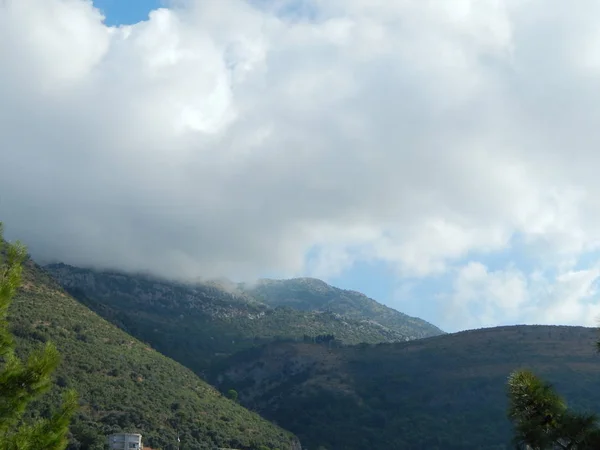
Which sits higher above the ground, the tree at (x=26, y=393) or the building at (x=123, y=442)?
the tree at (x=26, y=393)

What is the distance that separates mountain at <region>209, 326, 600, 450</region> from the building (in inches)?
1999

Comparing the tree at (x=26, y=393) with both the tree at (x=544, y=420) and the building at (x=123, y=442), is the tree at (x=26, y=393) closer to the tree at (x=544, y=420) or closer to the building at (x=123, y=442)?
the tree at (x=544, y=420)

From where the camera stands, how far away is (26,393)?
1241 cm

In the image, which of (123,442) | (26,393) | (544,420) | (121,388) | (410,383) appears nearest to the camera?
(26,393)

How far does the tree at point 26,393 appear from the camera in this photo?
39.5 feet

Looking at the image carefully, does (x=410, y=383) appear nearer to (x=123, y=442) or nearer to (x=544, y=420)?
(x=123, y=442)

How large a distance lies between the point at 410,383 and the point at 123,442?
7925cm

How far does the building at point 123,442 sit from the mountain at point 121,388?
1091mm

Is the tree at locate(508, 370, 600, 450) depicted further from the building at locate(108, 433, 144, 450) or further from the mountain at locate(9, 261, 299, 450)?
the building at locate(108, 433, 144, 450)

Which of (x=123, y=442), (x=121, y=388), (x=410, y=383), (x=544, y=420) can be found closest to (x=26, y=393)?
(x=544, y=420)

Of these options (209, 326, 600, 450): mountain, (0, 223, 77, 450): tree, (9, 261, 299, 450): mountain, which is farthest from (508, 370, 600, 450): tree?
(209, 326, 600, 450): mountain

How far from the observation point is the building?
6938cm

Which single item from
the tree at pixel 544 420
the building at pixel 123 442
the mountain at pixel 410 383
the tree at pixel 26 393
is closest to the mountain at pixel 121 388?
the building at pixel 123 442

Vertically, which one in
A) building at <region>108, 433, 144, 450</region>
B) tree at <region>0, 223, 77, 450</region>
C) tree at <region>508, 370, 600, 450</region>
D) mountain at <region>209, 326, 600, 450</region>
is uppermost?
mountain at <region>209, 326, 600, 450</region>
